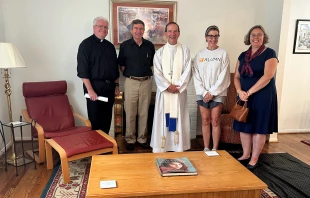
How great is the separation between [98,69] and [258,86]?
171cm

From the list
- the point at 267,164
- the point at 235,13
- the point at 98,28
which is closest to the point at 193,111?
the point at 267,164

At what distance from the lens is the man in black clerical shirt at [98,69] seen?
2.84m

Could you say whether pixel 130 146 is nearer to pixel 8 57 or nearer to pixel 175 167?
pixel 175 167

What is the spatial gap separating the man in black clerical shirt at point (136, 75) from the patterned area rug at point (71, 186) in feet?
2.65

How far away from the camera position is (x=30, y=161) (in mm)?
2783

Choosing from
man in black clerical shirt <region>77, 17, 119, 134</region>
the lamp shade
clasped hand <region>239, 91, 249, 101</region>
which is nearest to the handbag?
clasped hand <region>239, 91, 249, 101</region>

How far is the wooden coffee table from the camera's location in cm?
158

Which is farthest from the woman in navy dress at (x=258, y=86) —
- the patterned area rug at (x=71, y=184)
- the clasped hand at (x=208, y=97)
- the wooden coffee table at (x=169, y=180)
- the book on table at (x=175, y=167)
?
the patterned area rug at (x=71, y=184)

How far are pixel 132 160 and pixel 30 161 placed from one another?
56.6 inches

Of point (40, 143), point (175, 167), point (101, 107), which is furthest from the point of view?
point (101, 107)

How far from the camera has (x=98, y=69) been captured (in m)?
2.89

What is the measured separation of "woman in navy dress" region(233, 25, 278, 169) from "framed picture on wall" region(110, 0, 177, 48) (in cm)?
129

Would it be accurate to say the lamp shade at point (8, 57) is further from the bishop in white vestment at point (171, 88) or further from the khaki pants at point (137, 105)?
the bishop in white vestment at point (171, 88)

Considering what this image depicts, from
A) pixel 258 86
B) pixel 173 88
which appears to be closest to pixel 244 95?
pixel 258 86
